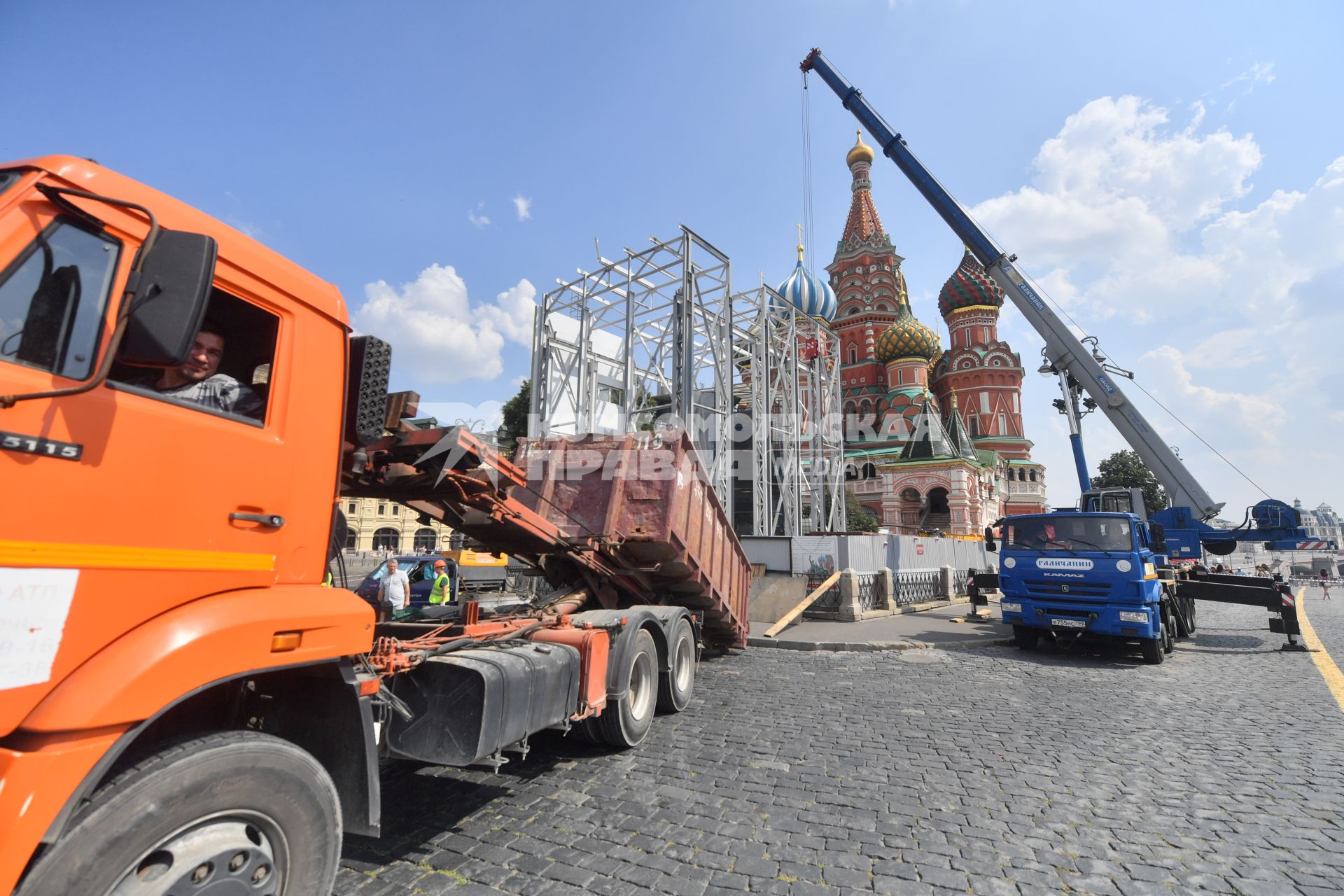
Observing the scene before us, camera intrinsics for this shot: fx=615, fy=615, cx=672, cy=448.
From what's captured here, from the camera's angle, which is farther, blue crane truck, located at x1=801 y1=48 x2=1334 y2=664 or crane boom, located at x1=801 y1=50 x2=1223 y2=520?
crane boom, located at x1=801 y1=50 x2=1223 y2=520

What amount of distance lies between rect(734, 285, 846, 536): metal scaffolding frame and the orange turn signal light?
1513cm

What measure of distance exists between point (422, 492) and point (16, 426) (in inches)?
91.7

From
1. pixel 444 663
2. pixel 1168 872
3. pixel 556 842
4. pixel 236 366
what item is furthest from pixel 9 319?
pixel 1168 872

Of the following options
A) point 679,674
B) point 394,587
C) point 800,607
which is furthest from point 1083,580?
point 394,587

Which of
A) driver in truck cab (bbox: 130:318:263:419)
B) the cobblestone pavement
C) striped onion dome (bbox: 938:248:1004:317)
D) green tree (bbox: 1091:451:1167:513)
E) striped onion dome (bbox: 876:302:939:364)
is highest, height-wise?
striped onion dome (bbox: 938:248:1004:317)

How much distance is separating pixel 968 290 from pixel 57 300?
183ft

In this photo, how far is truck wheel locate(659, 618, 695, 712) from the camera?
5684 mm

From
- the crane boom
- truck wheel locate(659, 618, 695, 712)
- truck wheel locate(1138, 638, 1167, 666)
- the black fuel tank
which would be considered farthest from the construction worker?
the crane boom

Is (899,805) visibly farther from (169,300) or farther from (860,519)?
(860,519)

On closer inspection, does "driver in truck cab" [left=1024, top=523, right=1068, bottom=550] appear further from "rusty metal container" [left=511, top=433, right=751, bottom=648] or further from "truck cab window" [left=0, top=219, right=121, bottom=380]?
"truck cab window" [left=0, top=219, right=121, bottom=380]

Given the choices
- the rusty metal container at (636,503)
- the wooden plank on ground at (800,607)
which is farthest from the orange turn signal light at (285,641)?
the wooden plank on ground at (800,607)

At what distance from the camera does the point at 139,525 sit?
6.06 feet

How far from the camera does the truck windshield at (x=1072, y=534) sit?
9.05m

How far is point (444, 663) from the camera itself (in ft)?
10.4
